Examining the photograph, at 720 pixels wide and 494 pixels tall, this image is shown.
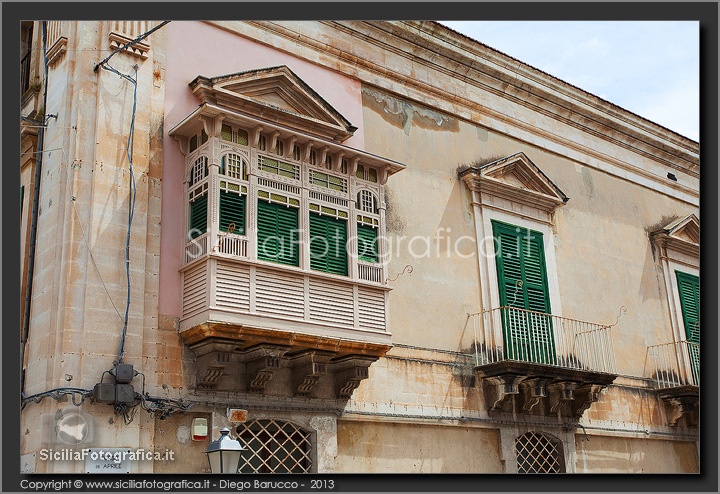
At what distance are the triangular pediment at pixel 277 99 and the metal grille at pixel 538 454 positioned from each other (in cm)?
492

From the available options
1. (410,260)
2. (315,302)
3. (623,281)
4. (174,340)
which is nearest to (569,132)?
Result: (623,281)

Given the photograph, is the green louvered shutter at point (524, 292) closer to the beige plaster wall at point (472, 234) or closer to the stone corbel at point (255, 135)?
the beige plaster wall at point (472, 234)

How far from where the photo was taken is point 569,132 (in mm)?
15516

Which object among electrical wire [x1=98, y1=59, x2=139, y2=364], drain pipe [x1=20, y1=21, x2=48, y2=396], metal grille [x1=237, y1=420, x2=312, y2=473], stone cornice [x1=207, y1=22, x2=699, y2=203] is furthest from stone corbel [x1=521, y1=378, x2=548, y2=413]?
drain pipe [x1=20, y1=21, x2=48, y2=396]

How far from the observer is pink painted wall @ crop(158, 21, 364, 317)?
A: 393 inches

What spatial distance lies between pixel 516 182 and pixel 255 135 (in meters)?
5.31

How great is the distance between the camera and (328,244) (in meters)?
10.5

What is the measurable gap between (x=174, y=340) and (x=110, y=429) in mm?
1210

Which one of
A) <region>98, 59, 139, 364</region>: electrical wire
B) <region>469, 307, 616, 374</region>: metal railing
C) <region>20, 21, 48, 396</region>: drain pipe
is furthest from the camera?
<region>469, 307, 616, 374</region>: metal railing

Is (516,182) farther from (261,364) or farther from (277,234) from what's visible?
(261,364)

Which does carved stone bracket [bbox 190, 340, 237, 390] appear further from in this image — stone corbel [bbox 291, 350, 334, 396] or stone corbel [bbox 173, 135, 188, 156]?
stone corbel [bbox 173, 135, 188, 156]

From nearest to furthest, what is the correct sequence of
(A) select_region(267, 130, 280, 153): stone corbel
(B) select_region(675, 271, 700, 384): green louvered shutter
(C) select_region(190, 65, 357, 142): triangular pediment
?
1. (A) select_region(267, 130, 280, 153): stone corbel
2. (C) select_region(190, 65, 357, 142): triangular pediment
3. (B) select_region(675, 271, 700, 384): green louvered shutter

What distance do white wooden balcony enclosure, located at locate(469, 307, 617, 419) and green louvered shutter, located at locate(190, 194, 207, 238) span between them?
14.7 feet
